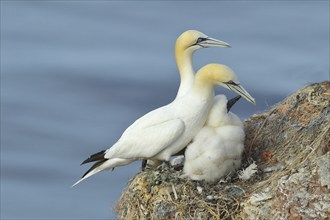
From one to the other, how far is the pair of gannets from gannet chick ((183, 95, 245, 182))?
13 cm

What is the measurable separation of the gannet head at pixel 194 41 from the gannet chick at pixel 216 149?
3.19 feet

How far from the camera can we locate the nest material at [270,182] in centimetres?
1061

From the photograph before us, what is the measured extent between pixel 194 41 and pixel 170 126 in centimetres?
119

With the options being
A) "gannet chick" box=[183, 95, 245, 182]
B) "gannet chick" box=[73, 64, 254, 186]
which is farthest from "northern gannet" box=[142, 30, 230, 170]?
"gannet chick" box=[183, 95, 245, 182]

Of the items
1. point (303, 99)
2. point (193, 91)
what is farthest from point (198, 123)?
point (303, 99)

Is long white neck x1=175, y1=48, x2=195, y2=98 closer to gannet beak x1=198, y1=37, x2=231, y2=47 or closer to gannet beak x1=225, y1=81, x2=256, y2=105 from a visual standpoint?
gannet beak x1=198, y1=37, x2=231, y2=47

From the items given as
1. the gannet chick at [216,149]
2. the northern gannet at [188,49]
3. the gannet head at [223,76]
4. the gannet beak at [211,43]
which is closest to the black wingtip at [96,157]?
the gannet chick at [216,149]

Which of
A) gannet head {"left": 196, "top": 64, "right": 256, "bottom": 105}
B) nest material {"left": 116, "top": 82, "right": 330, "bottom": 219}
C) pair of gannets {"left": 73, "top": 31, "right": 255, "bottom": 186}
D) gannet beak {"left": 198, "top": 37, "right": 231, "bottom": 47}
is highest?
gannet beak {"left": 198, "top": 37, "right": 231, "bottom": 47}

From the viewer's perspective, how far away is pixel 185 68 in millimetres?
12703

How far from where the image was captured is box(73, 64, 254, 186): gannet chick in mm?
11734

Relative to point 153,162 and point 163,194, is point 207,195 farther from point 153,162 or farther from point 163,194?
point 153,162

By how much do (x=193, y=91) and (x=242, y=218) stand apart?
1.49 meters

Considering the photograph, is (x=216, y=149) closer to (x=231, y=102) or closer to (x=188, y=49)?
(x=231, y=102)

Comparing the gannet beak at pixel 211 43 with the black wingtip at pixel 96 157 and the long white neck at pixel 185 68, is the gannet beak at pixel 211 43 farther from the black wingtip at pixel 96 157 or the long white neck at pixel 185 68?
the black wingtip at pixel 96 157
